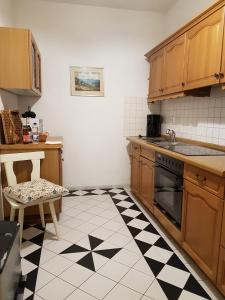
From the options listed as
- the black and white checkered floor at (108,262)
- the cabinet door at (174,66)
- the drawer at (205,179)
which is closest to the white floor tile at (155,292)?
the black and white checkered floor at (108,262)

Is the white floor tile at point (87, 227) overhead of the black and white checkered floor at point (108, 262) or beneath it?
overhead

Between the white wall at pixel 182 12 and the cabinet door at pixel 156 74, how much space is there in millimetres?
483

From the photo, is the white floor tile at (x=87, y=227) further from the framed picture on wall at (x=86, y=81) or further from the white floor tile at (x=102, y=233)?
the framed picture on wall at (x=86, y=81)

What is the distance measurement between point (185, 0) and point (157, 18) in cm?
58

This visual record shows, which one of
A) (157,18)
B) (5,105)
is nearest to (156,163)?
(5,105)

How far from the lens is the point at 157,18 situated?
3.21 m

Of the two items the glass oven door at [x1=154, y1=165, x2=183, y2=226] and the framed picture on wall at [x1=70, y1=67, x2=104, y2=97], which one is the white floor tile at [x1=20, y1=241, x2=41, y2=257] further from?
the framed picture on wall at [x1=70, y1=67, x2=104, y2=97]

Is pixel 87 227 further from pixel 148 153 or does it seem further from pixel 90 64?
pixel 90 64

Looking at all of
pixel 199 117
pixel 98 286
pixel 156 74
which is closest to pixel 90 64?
pixel 156 74

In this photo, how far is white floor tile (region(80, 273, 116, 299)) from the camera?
1414 mm

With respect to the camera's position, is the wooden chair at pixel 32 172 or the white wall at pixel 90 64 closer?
the wooden chair at pixel 32 172

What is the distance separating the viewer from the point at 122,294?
1.41m

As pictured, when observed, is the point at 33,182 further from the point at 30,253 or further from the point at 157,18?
the point at 157,18

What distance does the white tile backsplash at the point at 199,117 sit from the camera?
2105mm
